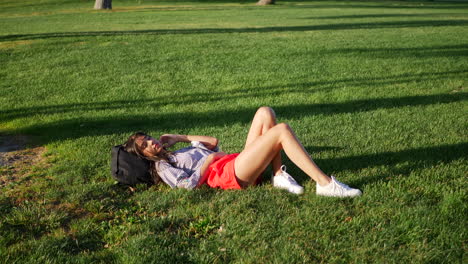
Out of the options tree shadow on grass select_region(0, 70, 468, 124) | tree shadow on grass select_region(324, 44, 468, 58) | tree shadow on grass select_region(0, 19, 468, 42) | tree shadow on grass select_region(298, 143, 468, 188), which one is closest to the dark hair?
tree shadow on grass select_region(298, 143, 468, 188)

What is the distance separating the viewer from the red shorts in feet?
14.5

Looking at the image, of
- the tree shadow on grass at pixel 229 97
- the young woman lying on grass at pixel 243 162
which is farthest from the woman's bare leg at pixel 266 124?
the tree shadow on grass at pixel 229 97

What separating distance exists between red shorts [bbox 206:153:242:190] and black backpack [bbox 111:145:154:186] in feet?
2.25

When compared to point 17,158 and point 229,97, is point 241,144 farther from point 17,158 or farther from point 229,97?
point 17,158

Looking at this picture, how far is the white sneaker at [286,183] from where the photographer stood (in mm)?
4371

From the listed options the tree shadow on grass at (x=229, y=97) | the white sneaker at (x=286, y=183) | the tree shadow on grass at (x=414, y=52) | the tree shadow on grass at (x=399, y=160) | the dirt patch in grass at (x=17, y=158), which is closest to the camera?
the white sneaker at (x=286, y=183)

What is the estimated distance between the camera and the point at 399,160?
17.1 ft

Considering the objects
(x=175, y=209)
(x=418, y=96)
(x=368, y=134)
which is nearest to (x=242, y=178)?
(x=175, y=209)

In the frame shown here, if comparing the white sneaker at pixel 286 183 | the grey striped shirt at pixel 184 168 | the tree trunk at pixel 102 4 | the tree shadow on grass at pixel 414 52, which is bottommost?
the tree trunk at pixel 102 4

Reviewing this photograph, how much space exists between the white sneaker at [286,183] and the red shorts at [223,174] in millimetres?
399

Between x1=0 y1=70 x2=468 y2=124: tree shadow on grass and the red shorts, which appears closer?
the red shorts

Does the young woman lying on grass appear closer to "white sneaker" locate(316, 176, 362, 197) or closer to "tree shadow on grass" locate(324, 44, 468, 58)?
"white sneaker" locate(316, 176, 362, 197)

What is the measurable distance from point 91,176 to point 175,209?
1.51 meters

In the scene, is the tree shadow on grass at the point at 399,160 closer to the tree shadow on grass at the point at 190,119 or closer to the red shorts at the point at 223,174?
the red shorts at the point at 223,174
